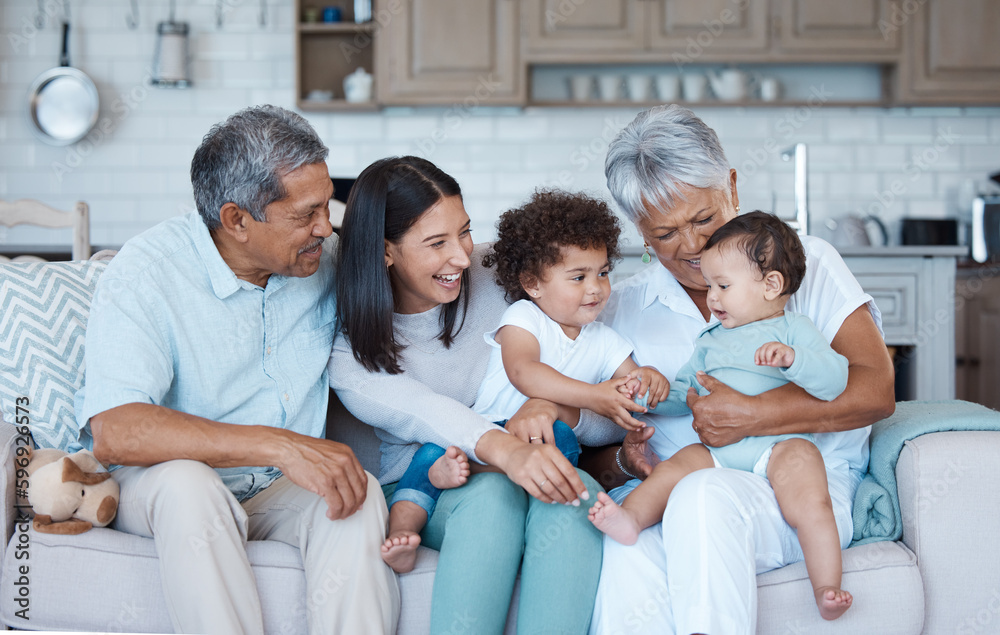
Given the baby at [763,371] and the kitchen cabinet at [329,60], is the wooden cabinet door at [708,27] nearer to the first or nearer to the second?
the kitchen cabinet at [329,60]

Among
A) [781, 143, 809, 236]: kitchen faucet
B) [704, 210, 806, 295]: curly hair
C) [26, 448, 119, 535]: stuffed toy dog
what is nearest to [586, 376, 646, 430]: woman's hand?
[704, 210, 806, 295]: curly hair

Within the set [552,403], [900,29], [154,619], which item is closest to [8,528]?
[154,619]

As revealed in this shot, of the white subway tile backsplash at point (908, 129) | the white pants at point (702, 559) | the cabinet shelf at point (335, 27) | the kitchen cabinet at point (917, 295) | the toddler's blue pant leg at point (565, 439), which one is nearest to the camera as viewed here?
the white pants at point (702, 559)

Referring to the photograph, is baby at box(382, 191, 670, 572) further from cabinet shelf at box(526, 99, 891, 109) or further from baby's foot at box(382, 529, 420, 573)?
cabinet shelf at box(526, 99, 891, 109)

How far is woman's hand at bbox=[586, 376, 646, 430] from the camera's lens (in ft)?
4.98

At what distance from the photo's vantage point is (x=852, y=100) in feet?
13.3

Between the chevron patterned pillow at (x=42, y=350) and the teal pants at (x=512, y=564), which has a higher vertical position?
the chevron patterned pillow at (x=42, y=350)

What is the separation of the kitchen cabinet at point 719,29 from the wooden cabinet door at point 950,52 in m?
0.10

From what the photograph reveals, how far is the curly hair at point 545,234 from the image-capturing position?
5.44ft

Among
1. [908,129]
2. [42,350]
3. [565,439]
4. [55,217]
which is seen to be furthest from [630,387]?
[908,129]

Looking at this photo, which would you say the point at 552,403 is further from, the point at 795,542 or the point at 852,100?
the point at 852,100

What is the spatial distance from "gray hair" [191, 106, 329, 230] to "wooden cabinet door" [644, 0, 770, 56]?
105 inches

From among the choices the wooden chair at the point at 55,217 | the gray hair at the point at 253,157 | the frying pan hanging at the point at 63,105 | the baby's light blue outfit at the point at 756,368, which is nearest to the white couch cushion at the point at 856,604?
the baby's light blue outfit at the point at 756,368

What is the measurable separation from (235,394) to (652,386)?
0.78 m
